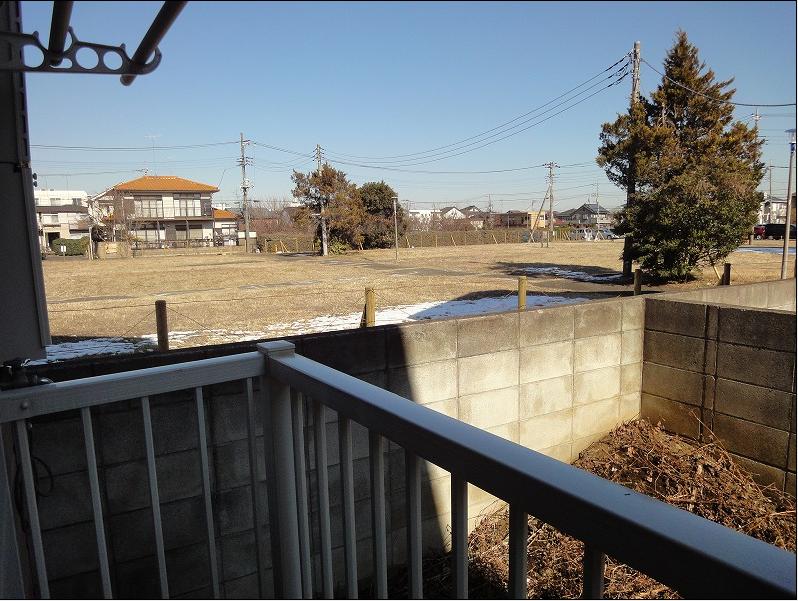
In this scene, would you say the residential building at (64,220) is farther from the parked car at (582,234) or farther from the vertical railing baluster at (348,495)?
the vertical railing baluster at (348,495)

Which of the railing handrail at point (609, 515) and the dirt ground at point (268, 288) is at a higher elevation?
the railing handrail at point (609, 515)

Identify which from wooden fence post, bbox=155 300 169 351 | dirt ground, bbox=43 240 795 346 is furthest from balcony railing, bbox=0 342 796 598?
dirt ground, bbox=43 240 795 346

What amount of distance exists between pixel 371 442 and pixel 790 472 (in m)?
3.75

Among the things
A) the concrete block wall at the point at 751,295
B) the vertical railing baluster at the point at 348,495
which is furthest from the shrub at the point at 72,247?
the vertical railing baluster at the point at 348,495

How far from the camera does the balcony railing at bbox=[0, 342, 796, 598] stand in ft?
1.79

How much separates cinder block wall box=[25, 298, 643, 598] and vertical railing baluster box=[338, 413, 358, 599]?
2.59 feet

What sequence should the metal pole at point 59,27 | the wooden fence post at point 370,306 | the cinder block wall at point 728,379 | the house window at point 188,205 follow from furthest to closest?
the house window at point 188,205 → the wooden fence post at point 370,306 → the cinder block wall at point 728,379 → the metal pole at point 59,27

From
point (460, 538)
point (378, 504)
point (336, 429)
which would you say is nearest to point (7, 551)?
point (378, 504)

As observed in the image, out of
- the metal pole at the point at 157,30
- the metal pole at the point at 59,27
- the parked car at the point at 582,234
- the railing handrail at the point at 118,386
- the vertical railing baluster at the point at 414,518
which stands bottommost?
the parked car at the point at 582,234

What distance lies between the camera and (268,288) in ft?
40.7

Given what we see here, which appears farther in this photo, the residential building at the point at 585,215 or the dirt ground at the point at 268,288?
the residential building at the point at 585,215

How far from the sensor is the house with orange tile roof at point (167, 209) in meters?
33.0

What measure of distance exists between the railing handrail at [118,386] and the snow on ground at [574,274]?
12.4 m

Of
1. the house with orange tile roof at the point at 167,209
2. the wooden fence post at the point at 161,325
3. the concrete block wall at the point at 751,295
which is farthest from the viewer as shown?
the house with orange tile roof at the point at 167,209
